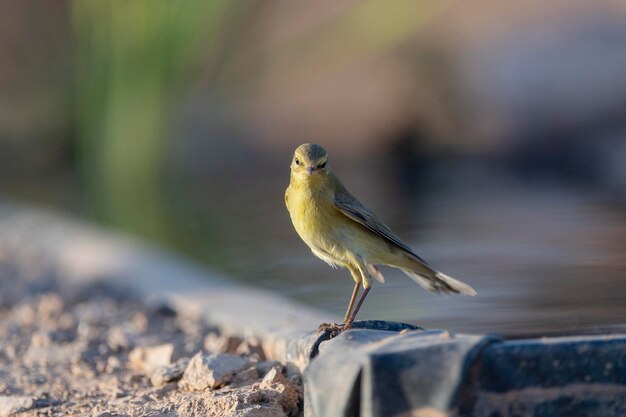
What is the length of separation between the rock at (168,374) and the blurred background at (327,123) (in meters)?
2.11

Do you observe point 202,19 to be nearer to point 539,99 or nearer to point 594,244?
point 539,99

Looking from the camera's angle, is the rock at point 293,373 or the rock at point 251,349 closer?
the rock at point 293,373

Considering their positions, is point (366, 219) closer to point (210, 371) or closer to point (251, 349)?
point (251, 349)

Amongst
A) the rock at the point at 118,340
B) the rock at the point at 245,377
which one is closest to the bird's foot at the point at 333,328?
the rock at the point at 245,377

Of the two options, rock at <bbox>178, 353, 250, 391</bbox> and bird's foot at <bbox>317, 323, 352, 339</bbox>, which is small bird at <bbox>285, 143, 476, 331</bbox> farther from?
rock at <bbox>178, 353, 250, 391</bbox>

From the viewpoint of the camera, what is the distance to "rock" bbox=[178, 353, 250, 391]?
3.76m

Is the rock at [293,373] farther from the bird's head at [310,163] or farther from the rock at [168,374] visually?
the bird's head at [310,163]

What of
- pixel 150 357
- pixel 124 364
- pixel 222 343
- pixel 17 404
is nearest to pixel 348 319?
pixel 222 343

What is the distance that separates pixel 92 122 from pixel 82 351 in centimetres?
889

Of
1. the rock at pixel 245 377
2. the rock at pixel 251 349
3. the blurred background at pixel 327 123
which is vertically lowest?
the rock at pixel 245 377

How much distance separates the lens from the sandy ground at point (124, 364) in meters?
3.58

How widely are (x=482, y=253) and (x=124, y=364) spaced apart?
2.92 meters

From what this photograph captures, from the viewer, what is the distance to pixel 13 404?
3871 millimetres

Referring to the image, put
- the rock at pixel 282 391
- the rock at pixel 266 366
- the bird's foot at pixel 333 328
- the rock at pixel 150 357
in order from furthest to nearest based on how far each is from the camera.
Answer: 1. the rock at pixel 150 357
2. the rock at pixel 266 366
3. the bird's foot at pixel 333 328
4. the rock at pixel 282 391
